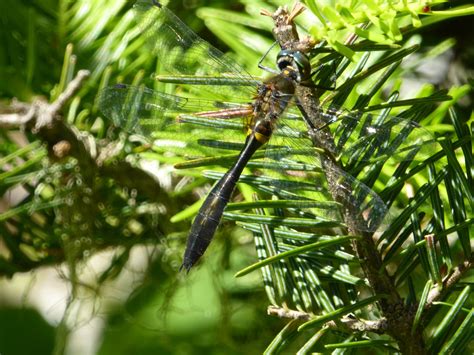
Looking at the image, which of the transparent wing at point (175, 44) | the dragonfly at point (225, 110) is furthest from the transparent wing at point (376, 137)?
the transparent wing at point (175, 44)

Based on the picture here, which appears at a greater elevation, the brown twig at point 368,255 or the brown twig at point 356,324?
the brown twig at point 368,255

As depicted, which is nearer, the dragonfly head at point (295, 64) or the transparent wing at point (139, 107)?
the dragonfly head at point (295, 64)

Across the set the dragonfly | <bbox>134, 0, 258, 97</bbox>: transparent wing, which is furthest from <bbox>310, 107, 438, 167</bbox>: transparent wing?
<bbox>134, 0, 258, 97</bbox>: transparent wing

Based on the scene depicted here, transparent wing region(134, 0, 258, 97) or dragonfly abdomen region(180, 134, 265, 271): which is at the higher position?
transparent wing region(134, 0, 258, 97)

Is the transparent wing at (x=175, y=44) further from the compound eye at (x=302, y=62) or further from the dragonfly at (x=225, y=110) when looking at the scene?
the compound eye at (x=302, y=62)

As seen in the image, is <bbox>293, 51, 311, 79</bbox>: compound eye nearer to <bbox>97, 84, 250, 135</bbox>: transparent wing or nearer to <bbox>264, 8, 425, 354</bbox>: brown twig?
<bbox>264, 8, 425, 354</bbox>: brown twig

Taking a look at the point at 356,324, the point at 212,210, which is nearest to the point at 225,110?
the point at 212,210

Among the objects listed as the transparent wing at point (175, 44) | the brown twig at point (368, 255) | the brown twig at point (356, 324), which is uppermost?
the transparent wing at point (175, 44)
